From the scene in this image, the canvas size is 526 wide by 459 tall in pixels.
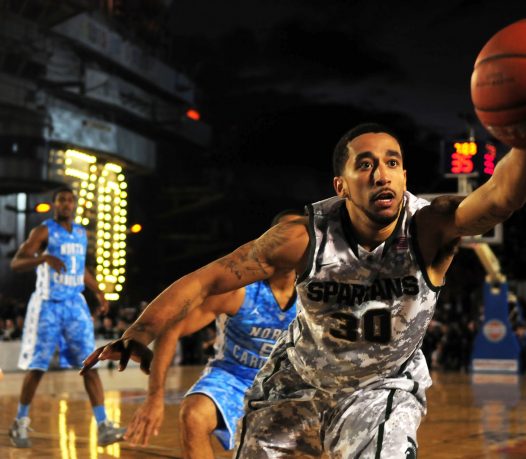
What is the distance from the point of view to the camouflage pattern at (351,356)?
3.70 meters

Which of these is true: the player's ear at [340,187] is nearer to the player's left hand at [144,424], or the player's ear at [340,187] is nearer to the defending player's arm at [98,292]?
the player's left hand at [144,424]

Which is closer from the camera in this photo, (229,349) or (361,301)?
(361,301)

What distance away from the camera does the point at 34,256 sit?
8.67 metres

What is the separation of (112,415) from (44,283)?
6.59 ft

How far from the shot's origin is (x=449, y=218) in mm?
3662

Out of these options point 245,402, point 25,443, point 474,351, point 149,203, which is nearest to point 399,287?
point 245,402

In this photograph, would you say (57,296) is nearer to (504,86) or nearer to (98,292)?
(98,292)

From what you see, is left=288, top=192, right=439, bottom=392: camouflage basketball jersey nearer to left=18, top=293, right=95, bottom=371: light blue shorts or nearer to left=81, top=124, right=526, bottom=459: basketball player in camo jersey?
left=81, top=124, right=526, bottom=459: basketball player in camo jersey

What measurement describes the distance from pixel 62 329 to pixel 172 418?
5.76ft

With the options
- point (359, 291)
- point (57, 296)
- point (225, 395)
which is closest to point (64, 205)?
point (57, 296)

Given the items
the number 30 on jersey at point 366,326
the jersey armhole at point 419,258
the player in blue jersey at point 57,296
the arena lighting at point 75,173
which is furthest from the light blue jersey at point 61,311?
the arena lighting at point 75,173

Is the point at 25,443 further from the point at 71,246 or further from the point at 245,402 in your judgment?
the point at 245,402

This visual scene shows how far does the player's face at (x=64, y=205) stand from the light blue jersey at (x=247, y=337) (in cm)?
331

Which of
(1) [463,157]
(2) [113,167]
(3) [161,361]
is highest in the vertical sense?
(1) [463,157]
